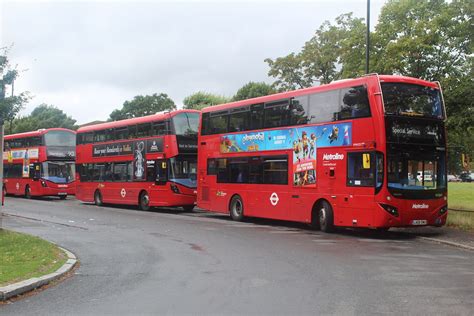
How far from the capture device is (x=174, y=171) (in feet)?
78.3

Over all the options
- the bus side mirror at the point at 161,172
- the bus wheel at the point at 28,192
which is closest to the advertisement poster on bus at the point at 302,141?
the bus side mirror at the point at 161,172

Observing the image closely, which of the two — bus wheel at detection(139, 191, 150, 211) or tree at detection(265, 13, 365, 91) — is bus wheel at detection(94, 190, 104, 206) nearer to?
bus wheel at detection(139, 191, 150, 211)

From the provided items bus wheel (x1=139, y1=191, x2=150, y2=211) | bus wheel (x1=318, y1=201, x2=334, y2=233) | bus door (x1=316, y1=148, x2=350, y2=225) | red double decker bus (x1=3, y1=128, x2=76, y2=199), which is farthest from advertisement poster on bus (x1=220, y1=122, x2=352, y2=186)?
red double decker bus (x1=3, y1=128, x2=76, y2=199)

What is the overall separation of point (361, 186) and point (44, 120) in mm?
73410

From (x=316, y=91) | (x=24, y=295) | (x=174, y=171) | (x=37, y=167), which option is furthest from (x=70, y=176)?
(x=24, y=295)

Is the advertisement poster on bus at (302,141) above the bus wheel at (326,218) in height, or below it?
above

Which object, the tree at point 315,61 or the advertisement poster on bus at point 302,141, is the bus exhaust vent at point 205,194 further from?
the tree at point 315,61

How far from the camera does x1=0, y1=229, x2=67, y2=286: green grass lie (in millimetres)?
8465

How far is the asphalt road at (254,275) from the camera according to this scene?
6.85 meters

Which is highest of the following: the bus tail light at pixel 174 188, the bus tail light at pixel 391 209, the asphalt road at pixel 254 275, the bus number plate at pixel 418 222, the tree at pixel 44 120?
the tree at pixel 44 120

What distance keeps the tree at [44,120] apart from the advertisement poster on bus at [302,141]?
59.2 meters

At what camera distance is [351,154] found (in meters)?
15.1

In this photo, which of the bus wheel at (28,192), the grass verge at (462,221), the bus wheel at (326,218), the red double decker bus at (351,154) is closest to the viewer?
the red double decker bus at (351,154)

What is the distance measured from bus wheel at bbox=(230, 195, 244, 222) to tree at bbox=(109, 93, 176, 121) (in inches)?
2305
